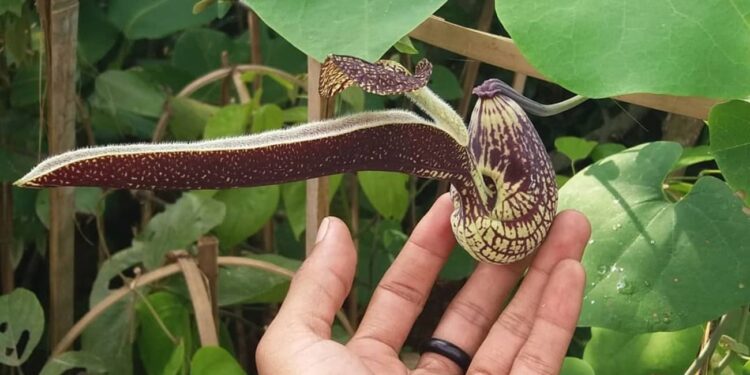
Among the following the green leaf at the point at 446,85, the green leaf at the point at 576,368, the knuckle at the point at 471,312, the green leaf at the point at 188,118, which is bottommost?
the green leaf at the point at 576,368

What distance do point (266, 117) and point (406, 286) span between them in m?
0.27

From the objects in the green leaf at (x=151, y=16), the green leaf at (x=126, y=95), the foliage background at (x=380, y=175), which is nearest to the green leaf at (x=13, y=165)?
the foliage background at (x=380, y=175)

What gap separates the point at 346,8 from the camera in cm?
46

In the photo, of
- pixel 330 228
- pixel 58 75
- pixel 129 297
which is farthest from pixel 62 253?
pixel 330 228

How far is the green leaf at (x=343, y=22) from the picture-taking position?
1.45ft

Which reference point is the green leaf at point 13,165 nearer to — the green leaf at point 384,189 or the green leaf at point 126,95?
the green leaf at point 126,95

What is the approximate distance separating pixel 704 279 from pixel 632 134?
0.67 meters

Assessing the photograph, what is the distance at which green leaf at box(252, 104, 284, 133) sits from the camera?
87 cm

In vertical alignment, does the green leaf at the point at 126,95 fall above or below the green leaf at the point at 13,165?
above

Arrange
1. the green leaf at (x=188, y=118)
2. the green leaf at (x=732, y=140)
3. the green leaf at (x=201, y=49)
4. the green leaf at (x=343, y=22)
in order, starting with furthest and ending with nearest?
the green leaf at (x=201, y=49)
the green leaf at (x=188, y=118)
the green leaf at (x=732, y=140)
the green leaf at (x=343, y=22)

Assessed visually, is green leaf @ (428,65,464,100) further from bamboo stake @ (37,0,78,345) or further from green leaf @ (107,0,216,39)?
bamboo stake @ (37,0,78,345)

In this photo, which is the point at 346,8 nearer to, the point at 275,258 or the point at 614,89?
the point at 614,89

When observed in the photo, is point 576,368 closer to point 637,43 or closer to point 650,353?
point 650,353

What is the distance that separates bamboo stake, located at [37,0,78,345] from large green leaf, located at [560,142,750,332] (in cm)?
43
